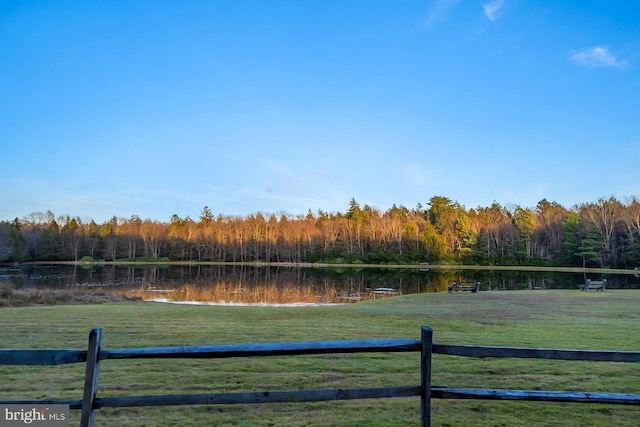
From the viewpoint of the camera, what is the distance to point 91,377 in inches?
144

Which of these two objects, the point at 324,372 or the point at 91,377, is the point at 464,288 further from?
the point at 91,377

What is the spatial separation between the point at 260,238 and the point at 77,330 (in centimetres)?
8741

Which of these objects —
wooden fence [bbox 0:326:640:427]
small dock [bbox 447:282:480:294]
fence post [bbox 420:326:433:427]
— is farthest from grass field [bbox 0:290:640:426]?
small dock [bbox 447:282:480:294]

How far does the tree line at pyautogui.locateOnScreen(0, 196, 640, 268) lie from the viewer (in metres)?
70.7

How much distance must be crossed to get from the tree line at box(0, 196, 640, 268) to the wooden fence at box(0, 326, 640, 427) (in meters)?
74.1

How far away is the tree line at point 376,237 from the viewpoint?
232ft

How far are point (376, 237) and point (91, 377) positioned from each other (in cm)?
8684

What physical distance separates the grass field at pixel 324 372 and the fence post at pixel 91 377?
1.40 m

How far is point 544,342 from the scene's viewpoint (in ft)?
→ 30.9

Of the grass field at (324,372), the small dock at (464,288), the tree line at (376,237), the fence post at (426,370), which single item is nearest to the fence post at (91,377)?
the grass field at (324,372)

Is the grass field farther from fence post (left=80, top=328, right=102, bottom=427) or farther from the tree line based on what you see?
the tree line

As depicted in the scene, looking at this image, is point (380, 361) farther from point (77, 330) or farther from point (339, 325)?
point (77, 330)

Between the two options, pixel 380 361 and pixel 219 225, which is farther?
pixel 219 225

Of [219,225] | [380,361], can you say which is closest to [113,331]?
[380,361]
